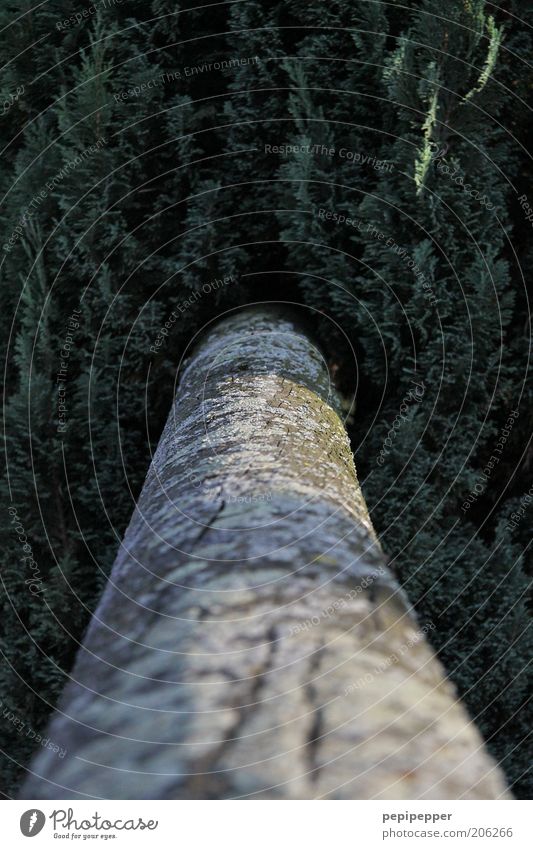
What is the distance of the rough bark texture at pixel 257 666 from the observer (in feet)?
4.55

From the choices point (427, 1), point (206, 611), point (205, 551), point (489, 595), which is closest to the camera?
point (206, 611)

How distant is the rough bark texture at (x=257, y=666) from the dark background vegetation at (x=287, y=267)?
145 cm

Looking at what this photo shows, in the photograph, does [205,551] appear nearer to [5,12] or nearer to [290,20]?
[290,20]

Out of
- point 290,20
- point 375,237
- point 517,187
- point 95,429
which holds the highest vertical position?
point 290,20

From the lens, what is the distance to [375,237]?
3.60 meters

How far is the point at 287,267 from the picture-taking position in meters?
4.03

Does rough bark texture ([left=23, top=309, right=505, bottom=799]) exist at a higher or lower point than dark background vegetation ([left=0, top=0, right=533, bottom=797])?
lower

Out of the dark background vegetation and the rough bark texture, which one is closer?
the rough bark texture

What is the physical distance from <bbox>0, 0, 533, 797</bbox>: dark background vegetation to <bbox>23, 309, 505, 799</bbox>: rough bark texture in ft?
4.75

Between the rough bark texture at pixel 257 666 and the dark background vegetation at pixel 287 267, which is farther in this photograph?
the dark background vegetation at pixel 287 267

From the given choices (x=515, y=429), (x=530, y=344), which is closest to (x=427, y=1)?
(x=530, y=344)

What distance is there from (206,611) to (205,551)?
0.26m

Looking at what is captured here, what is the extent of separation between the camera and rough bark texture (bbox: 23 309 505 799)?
139 centimetres

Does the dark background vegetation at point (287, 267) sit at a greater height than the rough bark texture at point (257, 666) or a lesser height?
greater
